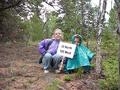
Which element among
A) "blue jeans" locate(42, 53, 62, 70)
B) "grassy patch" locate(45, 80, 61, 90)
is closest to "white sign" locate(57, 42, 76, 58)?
"blue jeans" locate(42, 53, 62, 70)

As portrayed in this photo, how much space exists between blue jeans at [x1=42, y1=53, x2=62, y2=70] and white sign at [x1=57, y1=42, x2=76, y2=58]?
0.27 meters

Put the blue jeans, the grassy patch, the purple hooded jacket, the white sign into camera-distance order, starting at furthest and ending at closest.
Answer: the purple hooded jacket, the blue jeans, the white sign, the grassy patch

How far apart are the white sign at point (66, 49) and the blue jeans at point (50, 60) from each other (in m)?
0.27

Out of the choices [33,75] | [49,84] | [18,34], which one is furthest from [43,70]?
[18,34]

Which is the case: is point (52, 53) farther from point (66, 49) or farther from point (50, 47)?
point (66, 49)

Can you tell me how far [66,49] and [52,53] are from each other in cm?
60

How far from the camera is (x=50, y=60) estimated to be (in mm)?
11367

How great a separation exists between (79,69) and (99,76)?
51 centimetres

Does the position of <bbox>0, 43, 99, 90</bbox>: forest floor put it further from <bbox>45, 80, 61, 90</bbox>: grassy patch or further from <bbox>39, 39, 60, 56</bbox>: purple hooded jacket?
<bbox>39, 39, 60, 56</bbox>: purple hooded jacket

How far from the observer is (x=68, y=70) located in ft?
37.0

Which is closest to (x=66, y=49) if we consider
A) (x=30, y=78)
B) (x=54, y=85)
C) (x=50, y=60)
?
(x=50, y=60)

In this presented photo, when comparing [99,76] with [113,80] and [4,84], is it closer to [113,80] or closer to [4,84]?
[113,80]

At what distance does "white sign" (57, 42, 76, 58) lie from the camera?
10977 mm

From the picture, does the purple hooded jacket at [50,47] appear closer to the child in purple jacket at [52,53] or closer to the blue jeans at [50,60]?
the child in purple jacket at [52,53]
